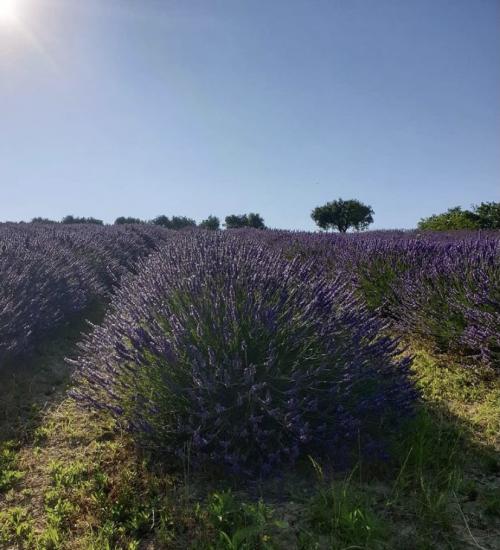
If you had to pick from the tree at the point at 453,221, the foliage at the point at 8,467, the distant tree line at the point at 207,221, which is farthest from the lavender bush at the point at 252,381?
the distant tree line at the point at 207,221

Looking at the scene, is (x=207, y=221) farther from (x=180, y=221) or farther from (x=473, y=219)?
(x=473, y=219)

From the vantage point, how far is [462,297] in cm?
363

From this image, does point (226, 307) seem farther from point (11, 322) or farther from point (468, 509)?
point (11, 322)

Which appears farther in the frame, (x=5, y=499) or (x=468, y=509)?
(x=5, y=499)

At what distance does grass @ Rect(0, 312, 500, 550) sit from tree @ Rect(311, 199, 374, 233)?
113 feet

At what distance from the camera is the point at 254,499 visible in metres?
1.98

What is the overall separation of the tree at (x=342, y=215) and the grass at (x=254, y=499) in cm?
3459

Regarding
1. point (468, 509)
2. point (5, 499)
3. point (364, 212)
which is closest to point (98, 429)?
point (5, 499)

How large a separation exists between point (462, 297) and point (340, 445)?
2.00 meters

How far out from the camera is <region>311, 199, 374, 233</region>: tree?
36.3 meters

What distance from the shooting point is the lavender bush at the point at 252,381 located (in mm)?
2057

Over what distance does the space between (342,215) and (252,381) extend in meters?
35.4

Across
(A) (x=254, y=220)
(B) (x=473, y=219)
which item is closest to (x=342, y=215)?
(A) (x=254, y=220)

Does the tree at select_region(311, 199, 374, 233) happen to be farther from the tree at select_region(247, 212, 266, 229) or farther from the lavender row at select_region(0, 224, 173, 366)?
the lavender row at select_region(0, 224, 173, 366)
